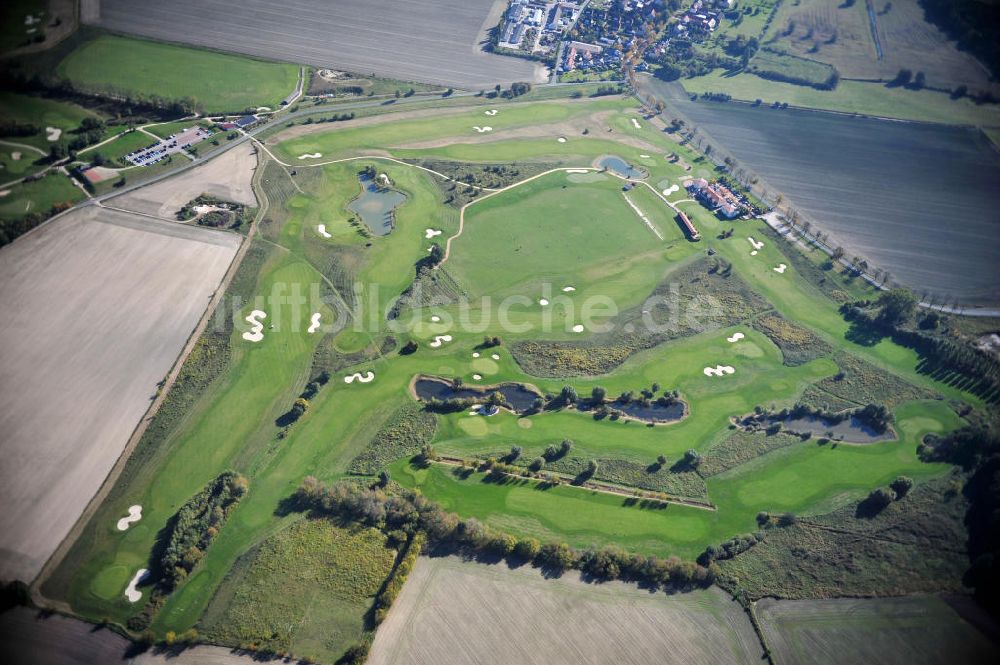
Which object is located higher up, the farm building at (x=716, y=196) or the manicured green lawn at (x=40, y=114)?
the farm building at (x=716, y=196)

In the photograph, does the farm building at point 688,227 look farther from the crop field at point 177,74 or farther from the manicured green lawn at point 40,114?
the manicured green lawn at point 40,114

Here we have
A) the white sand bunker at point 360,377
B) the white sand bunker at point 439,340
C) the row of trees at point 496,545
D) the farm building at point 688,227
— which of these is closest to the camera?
the row of trees at point 496,545

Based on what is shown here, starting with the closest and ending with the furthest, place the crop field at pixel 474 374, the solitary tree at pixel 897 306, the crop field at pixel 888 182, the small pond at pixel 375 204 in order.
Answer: the crop field at pixel 474 374, the solitary tree at pixel 897 306, the small pond at pixel 375 204, the crop field at pixel 888 182

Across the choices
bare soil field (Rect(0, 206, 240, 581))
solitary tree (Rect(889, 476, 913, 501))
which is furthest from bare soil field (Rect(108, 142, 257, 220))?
solitary tree (Rect(889, 476, 913, 501))

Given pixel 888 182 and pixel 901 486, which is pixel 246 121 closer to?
pixel 901 486

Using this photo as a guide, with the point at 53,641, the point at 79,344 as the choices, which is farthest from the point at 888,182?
the point at 53,641

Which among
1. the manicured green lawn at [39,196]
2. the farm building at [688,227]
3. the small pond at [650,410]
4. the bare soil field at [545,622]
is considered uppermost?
the farm building at [688,227]

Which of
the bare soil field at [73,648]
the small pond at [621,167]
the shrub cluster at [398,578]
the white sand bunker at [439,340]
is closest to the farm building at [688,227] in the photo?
the small pond at [621,167]
